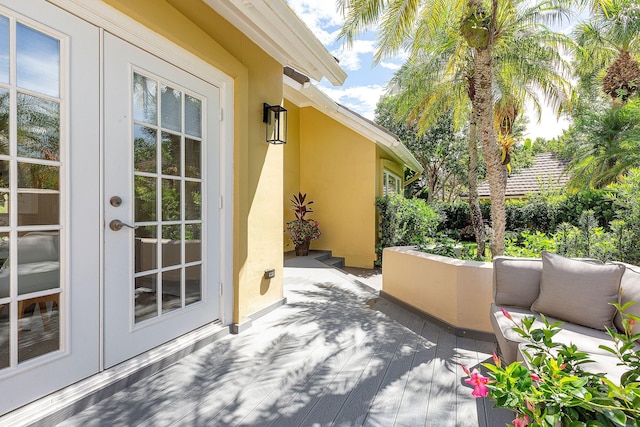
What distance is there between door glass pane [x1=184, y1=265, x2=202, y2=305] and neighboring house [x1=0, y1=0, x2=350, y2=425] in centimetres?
2

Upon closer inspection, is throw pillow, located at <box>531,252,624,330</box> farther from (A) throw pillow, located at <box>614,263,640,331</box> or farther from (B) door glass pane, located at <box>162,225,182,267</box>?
(B) door glass pane, located at <box>162,225,182,267</box>

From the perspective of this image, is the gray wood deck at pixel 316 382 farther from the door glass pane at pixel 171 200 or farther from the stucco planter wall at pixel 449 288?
the door glass pane at pixel 171 200

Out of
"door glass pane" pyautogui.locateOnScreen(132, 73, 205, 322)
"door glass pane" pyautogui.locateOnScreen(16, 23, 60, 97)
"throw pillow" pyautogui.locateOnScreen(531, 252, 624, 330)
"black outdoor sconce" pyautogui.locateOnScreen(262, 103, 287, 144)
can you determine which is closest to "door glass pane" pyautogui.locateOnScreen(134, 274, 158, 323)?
"door glass pane" pyautogui.locateOnScreen(132, 73, 205, 322)

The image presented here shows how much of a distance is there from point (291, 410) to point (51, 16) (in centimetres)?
319

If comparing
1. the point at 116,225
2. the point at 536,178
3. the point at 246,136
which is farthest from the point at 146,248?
the point at 536,178

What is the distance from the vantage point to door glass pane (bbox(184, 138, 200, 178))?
332 cm

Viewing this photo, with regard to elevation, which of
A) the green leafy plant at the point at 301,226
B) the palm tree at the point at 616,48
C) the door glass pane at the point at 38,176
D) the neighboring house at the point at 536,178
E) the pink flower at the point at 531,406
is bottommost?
the pink flower at the point at 531,406

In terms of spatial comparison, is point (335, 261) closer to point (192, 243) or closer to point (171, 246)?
point (192, 243)

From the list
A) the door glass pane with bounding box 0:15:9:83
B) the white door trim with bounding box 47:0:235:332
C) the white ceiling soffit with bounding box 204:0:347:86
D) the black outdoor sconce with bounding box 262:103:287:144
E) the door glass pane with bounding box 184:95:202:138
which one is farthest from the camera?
the black outdoor sconce with bounding box 262:103:287:144

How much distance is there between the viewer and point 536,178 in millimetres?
17469

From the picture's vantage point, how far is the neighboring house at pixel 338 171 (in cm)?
920

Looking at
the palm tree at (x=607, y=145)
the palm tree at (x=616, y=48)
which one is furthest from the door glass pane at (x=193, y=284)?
the palm tree at (x=616, y=48)

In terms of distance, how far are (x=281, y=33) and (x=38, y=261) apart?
121 inches

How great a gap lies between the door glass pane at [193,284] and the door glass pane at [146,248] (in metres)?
0.40
